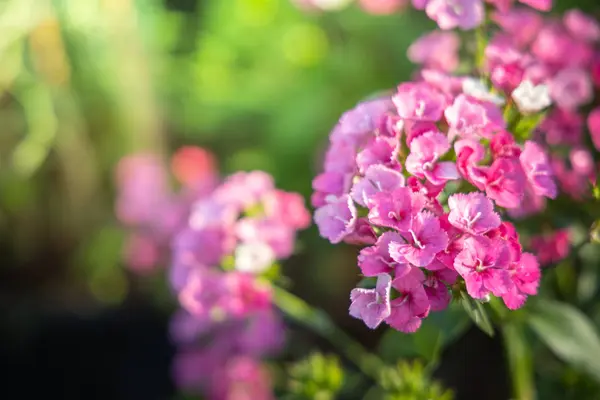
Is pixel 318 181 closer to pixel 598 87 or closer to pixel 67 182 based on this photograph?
pixel 598 87

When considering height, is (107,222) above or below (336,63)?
below

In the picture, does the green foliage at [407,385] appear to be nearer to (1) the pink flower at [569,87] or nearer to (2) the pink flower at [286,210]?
(2) the pink flower at [286,210]

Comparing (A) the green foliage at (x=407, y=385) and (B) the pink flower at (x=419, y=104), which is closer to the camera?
(B) the pink flower at (x=419, y=104)

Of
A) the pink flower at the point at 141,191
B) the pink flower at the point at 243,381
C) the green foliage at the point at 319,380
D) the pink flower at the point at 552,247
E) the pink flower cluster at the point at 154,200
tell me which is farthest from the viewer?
the pink flower at the point at 141,191

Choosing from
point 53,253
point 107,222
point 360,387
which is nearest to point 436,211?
point 360,387

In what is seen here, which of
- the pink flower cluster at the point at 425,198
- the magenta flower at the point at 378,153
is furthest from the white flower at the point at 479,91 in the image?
the magenta flower at the point at 378,153

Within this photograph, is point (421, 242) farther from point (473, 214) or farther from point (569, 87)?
point (569, 87)

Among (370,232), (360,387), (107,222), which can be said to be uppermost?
(370,232)
